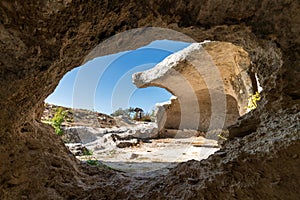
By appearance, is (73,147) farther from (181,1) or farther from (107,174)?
(181,1)

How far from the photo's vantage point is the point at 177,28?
126 centimetres

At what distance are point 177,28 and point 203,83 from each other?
593 centimetres

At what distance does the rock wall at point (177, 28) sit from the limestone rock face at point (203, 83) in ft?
11.1

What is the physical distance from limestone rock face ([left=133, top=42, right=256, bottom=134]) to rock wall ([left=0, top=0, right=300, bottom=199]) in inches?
133

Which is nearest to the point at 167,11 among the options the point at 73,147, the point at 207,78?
the point at 73,147

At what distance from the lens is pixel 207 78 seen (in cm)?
661

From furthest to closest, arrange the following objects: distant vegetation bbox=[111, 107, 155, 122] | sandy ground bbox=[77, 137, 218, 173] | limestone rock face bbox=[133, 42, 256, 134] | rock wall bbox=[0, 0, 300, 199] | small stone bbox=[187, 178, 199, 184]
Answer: distant vegetation bbox=[111, 107, 155, 122] < limestone rock face bbox=[133, 42, 256, 134] < sandy ground bbox=[77, 137, 218, 173] < small stone bbox=[187, 178, 199, 184] < rock wall bbox=[0, 0, 300, 199]

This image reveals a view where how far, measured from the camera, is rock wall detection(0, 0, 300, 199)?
2.69 ft

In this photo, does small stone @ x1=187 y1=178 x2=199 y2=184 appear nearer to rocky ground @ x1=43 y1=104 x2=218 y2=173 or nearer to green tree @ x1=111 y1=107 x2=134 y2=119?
rocky ground @ x1=43 y1=104 x2=218 y2=173

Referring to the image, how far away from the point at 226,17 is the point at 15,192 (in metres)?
1.36

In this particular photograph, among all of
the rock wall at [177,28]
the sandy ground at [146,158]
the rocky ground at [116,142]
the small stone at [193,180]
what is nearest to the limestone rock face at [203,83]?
the rocky ground at [116,142]

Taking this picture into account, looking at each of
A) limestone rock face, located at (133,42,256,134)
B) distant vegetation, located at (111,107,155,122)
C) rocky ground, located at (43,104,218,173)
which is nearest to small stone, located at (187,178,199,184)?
rocky ground, located at (43,104,218,173)

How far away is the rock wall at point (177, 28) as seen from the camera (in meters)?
0.82

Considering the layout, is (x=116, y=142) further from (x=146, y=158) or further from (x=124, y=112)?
(x=124, y=112)
